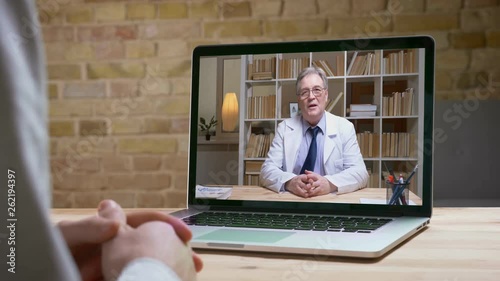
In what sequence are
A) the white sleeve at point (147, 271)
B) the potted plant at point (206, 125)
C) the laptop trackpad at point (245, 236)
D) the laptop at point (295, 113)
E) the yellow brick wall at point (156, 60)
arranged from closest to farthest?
the white sleeve at point (147, 271), the laptop trackpad at point (245, 236), the laptop at point (295, 113), the potted plant at point (206, 125), the yellow brick wall at point (156, 60)

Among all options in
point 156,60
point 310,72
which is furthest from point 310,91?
point 156,60

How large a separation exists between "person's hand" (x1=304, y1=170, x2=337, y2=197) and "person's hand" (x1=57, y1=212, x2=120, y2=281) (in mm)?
637

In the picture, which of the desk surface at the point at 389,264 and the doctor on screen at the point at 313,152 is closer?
the desk surface at the point at 389,264

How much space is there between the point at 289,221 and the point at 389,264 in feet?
0.85

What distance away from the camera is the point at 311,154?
38.6 inches

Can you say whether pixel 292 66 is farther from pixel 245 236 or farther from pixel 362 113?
pixel 245 236

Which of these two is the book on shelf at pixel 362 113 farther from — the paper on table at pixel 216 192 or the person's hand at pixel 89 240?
the person's hand at pixel 89 240

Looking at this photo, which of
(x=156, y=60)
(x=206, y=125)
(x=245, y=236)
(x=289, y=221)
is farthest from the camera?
(x=156, y=60)

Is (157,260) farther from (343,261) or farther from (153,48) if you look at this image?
(153,48)

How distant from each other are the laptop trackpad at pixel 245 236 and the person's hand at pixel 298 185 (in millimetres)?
252

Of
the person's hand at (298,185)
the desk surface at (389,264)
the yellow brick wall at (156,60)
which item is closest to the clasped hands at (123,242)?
the desk surface at (389,264)

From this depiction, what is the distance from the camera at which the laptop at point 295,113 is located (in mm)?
923

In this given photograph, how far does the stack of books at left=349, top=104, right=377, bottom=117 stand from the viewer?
98 cm

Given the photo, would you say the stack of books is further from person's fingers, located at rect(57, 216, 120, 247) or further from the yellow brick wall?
the yellow brick wall
